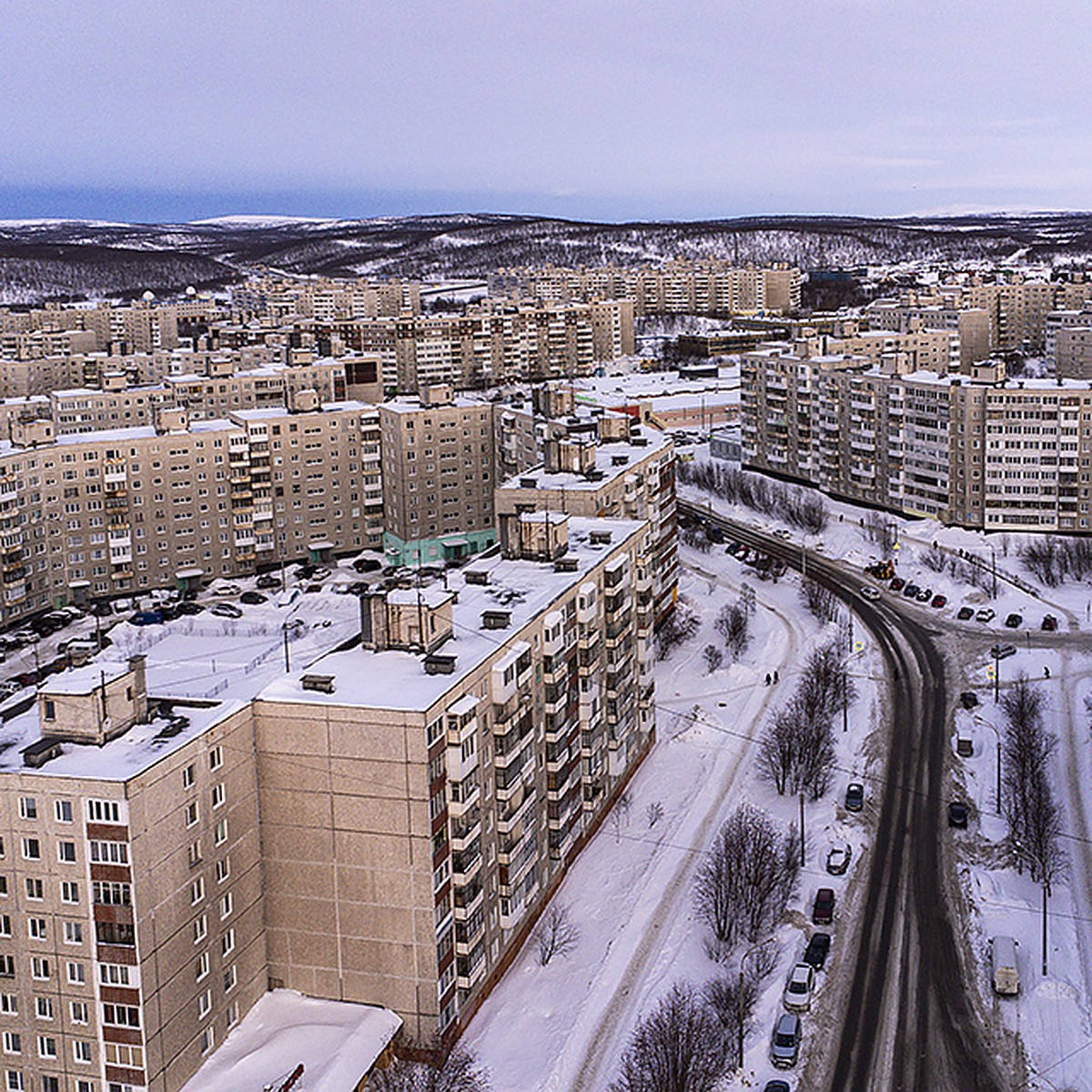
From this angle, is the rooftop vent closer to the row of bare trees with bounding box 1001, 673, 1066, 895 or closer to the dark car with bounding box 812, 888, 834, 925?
the dark car with bounding box 812, 888, 834, 925

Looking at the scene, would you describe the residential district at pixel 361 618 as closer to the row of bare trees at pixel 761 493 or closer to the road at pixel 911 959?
the row of bare trees at pixel 761 493

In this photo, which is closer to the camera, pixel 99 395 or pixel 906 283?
pixel 99 395

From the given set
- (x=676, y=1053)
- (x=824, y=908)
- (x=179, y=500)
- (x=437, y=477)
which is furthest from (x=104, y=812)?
(x=437, y=477)

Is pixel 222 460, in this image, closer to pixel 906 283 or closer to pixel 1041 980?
pixel 1041 980

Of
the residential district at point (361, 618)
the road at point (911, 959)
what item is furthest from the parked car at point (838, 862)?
the residential district at point (361, 618)

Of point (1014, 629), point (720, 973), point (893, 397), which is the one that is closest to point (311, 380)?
point (893, 397)
